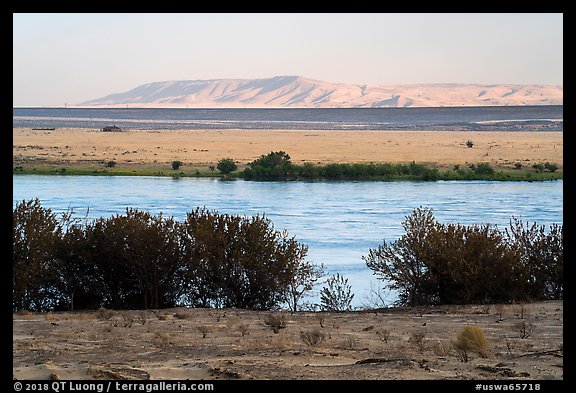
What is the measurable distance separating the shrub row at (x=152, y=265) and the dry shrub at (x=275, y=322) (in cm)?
251

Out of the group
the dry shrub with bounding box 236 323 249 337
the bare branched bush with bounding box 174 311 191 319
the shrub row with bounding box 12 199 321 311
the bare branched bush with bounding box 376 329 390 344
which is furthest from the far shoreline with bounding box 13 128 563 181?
the dry shrub with bounding box 236 323 249 337

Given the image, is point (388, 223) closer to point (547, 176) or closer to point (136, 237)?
point (136, 237)

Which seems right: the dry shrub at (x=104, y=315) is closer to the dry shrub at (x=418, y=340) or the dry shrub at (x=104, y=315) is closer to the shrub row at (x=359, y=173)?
the dry shrub at (x=418, y=340)

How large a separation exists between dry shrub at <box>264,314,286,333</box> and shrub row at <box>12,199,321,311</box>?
2.51 metres

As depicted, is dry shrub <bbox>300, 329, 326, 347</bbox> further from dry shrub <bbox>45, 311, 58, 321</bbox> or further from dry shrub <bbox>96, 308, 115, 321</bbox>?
dry shrub <bbox>45, 311, 58, 321</bbox>

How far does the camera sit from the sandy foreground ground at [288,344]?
7.73 meters

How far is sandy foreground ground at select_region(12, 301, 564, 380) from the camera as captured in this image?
25.4ft

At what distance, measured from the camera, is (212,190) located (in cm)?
3731

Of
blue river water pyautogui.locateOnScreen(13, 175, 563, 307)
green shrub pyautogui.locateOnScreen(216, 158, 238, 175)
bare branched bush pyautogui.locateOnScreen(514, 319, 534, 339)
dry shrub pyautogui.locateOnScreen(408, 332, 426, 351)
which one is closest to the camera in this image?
dry shrub pyautogui.locateOnScreen(408, 332, 426, 351)

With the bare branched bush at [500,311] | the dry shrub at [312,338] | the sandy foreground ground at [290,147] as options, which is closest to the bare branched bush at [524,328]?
→ the bare branched bush at [500,311]

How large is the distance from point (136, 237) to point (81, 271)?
102 centimetres
